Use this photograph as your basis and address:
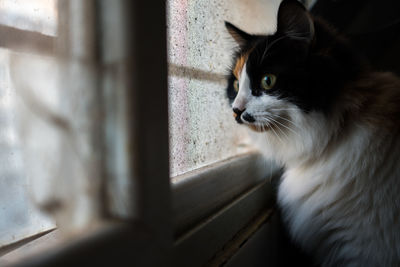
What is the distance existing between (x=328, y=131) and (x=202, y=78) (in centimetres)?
38

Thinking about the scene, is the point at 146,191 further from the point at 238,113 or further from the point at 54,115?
the point at 238,113

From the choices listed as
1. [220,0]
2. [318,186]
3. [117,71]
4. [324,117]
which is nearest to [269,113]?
[324,117]

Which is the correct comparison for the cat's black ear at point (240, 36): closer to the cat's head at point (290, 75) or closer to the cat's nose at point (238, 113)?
the cat's head at point (290, 75)

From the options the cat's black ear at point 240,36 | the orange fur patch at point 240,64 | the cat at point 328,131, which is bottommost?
the cat at point 328,131

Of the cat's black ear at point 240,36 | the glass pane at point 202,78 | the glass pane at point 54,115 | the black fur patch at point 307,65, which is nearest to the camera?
the glass pane at point 54,115

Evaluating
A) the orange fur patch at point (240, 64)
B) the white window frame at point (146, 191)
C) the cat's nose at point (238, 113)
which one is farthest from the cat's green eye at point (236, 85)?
the white window frame at point (146, 191)

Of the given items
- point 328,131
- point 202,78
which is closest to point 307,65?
point 328,131

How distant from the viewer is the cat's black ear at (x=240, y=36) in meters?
0.95

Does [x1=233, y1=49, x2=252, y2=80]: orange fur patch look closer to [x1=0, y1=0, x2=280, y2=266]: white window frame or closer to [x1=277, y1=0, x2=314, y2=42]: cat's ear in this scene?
[x1=277, y1=0, x2=314, y2=42]: cat's ear

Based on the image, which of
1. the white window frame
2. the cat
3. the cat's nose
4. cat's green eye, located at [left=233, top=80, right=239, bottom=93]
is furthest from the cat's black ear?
the white window frame

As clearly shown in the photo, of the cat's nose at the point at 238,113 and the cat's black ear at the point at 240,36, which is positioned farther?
the cat's black ear at the point at 240,36

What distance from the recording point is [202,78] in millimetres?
862

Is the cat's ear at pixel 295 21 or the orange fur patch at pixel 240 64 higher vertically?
the cat's ear at pixel 295 21

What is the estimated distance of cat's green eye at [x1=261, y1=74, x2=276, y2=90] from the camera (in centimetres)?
82
